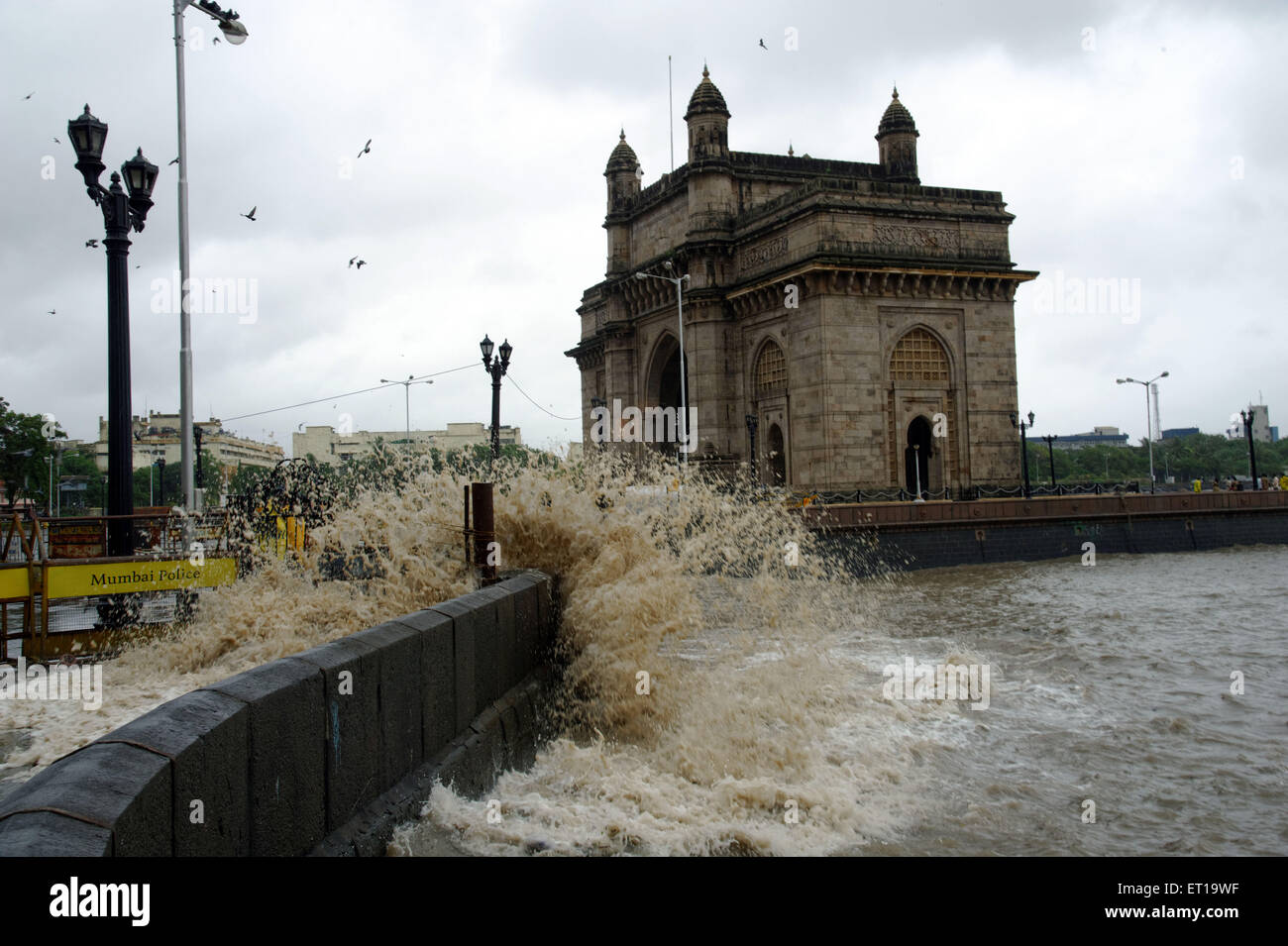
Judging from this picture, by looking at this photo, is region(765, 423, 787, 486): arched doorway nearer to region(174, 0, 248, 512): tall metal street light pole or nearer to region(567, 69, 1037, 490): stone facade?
region(567, 69, 1037, 490): stone facade

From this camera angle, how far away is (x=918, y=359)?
35.7 metres

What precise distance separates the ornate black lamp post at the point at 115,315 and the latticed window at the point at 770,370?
27.5 metres

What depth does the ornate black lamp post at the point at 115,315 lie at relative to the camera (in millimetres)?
10945

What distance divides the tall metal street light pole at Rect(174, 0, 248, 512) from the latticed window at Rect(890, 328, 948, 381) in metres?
26.0

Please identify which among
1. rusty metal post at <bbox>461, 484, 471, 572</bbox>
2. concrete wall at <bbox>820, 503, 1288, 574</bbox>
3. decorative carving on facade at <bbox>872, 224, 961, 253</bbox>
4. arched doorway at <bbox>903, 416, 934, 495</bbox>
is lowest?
concrete wall at <bbox>820, 503, 1288, 574</bbox>

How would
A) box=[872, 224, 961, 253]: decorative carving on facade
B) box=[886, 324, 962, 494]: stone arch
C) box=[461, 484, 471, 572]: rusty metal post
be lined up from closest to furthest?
box=[461, 484, 471, 572]: rusty metal post
box=[872, 224, 961, 253]: decorative carving on facade
box=[886, 324, 962, 494]: stone arch

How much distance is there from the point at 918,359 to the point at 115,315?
29843 millimetres

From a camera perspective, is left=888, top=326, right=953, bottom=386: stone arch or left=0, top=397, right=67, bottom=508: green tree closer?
left=888, top=326, right=953, bottom=386: stone arch

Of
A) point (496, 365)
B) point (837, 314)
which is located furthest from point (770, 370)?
point (496, 365)

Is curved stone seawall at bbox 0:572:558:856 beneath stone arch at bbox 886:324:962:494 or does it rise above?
beneath

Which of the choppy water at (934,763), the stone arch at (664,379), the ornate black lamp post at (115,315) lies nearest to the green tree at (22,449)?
the stone arch at (664,379)

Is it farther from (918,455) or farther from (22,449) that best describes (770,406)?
(22,449)

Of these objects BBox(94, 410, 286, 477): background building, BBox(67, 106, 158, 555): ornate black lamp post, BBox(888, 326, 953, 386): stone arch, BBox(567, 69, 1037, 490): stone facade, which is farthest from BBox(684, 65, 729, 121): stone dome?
BBox(94, 410, 286, 477): background building

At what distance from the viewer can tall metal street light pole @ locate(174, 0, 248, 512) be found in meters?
14.0
